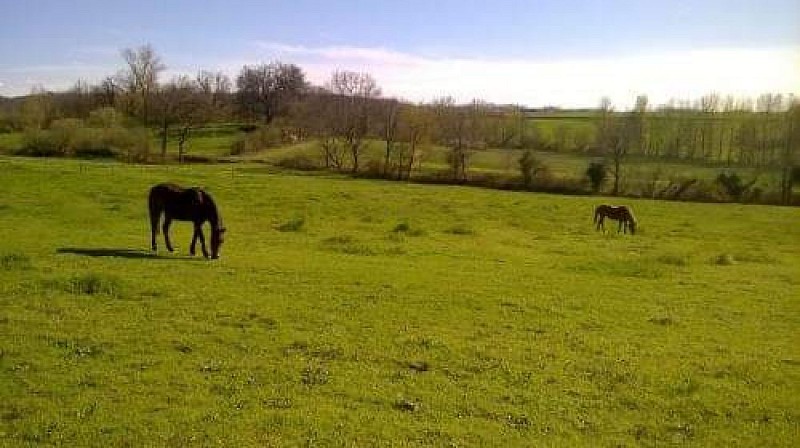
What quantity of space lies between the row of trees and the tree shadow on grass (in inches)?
1792

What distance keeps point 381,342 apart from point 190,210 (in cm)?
1006

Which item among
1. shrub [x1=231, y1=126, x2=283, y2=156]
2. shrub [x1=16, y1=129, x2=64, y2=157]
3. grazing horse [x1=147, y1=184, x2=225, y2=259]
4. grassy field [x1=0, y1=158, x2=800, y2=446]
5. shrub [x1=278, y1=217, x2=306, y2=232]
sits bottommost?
grassy field [x1=0, y1=158, x2=800, y2=446]

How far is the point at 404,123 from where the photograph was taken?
72.6 metres

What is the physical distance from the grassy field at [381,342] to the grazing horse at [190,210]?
32.0 inches

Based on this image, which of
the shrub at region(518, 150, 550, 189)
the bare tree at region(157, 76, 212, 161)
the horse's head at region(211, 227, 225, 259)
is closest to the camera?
the horse's head at region(211, 227, 225, 259)

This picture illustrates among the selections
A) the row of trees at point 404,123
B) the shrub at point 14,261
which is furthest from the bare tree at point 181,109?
the shrub at point 14,261

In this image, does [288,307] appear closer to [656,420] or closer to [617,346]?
[617,346]

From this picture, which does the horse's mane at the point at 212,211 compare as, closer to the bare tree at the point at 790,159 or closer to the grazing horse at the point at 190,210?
the grazing horse at the point at 190,210

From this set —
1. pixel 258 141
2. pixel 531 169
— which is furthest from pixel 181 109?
pixel 531 169

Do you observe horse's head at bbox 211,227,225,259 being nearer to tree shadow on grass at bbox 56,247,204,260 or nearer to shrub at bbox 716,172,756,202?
tree shadow on grass at bbox 56,247,204,260

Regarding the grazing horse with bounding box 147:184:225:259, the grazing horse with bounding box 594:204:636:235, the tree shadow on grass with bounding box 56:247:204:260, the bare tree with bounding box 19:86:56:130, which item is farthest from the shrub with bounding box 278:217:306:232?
the bare tree with bounding box 19:86:56:130

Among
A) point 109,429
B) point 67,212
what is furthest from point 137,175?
point 109,429

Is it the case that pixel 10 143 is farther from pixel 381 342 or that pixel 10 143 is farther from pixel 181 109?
pixel 381 342

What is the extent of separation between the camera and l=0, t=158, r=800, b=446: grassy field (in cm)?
890
